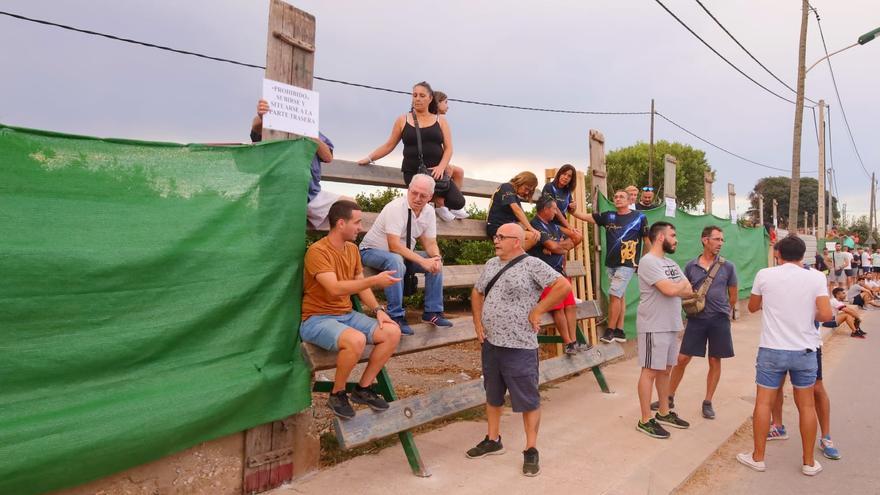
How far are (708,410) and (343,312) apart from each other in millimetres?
4031

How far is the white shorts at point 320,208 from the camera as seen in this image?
451 cm

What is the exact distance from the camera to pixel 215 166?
151 inches

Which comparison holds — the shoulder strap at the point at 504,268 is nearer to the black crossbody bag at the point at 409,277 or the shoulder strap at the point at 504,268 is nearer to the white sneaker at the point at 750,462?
the black crossbody bag at the point at 409,277

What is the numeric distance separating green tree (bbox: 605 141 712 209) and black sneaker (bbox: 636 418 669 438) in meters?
44.5

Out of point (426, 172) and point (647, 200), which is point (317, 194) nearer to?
point (426, 172)

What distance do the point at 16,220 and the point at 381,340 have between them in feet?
7.04

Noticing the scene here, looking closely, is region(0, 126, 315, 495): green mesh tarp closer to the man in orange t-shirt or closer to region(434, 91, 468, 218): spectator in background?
the man in orange t-shirt

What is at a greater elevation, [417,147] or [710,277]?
[417,147]

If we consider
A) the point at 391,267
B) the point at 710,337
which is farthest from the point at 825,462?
the point at 391,267

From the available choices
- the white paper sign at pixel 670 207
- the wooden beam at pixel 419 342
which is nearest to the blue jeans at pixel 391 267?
the wooden beam at pixel 419 342

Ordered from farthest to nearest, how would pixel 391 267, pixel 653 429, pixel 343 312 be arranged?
1. pixel 653 429
2. pixel 391 267
3. pixel 343 312

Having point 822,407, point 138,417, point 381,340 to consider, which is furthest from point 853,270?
point 138,417

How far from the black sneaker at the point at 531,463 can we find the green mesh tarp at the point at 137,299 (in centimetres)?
162

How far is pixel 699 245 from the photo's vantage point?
→ 39.8 feet
